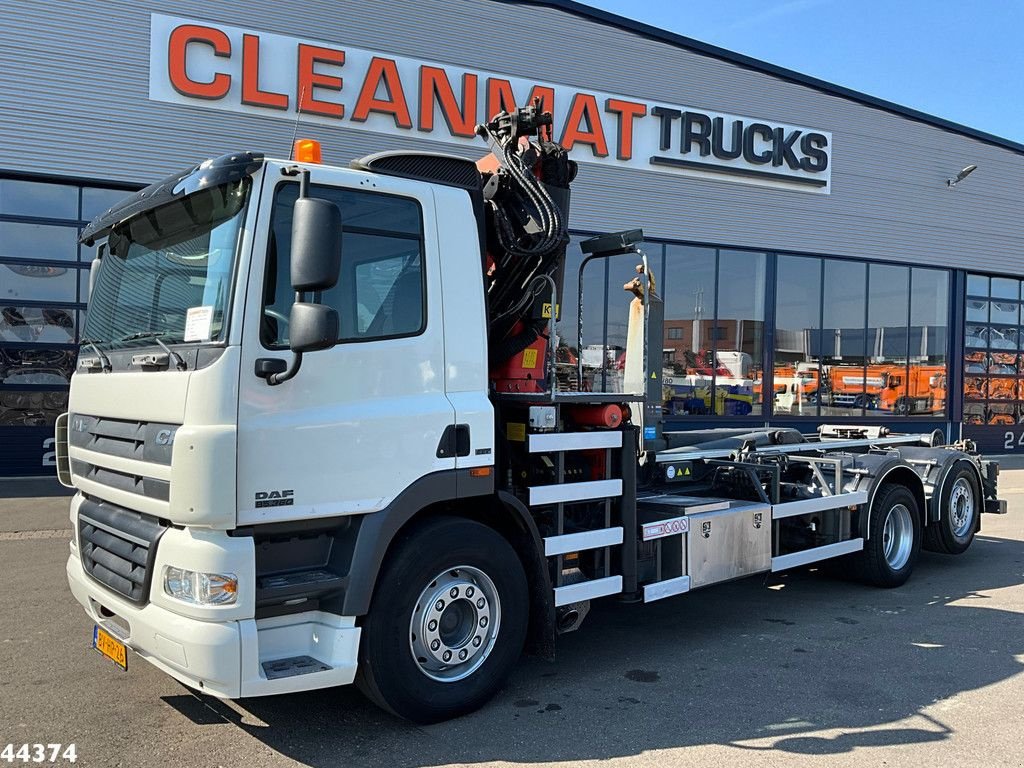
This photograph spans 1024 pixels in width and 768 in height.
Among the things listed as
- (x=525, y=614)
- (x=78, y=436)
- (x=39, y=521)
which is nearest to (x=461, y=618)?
(x=525, y=614)

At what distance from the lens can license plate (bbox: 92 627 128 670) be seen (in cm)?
412

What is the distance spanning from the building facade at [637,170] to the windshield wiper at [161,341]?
4.29 metres

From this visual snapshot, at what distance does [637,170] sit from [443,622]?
46.2 ft

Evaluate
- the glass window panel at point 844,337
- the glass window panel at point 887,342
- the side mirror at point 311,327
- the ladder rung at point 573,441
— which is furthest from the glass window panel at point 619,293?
the side mirror at point 311,327

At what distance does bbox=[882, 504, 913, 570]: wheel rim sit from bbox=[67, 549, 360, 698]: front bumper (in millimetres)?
5531

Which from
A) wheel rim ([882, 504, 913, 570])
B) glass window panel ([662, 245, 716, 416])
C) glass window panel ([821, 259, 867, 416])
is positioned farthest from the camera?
glass window panel ([821, 259, 867, 416])

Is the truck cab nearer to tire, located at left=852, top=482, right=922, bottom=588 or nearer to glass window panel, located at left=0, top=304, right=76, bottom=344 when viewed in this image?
tire, located at left=852, top=482, right=922, bottom=588

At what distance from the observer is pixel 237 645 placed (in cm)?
354

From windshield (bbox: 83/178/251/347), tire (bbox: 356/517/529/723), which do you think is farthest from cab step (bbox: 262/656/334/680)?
windshield (bbox: 83/178/251/347)

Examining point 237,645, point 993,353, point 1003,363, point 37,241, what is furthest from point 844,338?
point 237,645

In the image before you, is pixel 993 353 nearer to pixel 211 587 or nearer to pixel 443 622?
pixel 443 622

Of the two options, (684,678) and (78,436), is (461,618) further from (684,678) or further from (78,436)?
(78,436)

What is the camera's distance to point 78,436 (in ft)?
15.3

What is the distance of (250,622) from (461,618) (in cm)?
121
